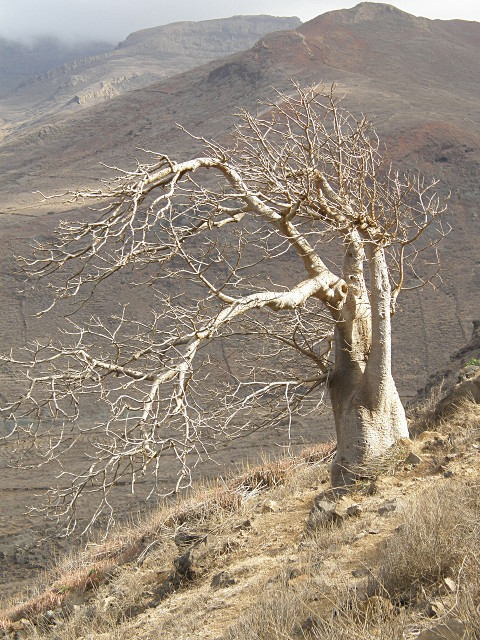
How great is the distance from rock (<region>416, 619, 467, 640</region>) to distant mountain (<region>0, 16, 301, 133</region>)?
5709cm

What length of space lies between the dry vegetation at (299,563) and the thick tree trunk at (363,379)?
19 centimetres

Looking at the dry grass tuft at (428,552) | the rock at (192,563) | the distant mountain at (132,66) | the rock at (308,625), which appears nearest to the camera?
the rock at (308,625)

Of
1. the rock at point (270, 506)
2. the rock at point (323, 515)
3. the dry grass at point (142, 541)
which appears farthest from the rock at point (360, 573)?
the rock at point (270, 506)

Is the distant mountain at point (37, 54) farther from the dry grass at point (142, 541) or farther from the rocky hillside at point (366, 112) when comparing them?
the dry grass at point (142, 541)

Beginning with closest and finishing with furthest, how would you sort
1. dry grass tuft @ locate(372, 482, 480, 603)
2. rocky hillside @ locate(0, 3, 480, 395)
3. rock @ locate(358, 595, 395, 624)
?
rock @ locate(358, 595, 395, 624) < dry grass tuft @ locate(372, 482, 480, 603) < rocky hillside @ locate(0, 3, 480, 395)

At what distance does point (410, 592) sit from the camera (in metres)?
3.33

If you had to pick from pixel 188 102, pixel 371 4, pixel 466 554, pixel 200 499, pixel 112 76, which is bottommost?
pixel 200 499

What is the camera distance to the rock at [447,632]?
100 inches

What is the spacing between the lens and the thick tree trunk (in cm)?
591

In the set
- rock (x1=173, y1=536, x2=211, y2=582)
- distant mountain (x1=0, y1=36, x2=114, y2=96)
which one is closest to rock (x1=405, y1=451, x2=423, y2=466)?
rock (x1=173, y1=536, x2=211, y2=582)

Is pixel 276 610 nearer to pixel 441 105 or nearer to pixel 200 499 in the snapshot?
pixel 200 499

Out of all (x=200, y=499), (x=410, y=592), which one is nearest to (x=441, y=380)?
(x=200, y=499)

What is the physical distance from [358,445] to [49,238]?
16.8m

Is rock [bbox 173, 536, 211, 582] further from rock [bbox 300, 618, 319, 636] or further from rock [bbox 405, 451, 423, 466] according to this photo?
rock [bbox 300, 618, 319, 636]
